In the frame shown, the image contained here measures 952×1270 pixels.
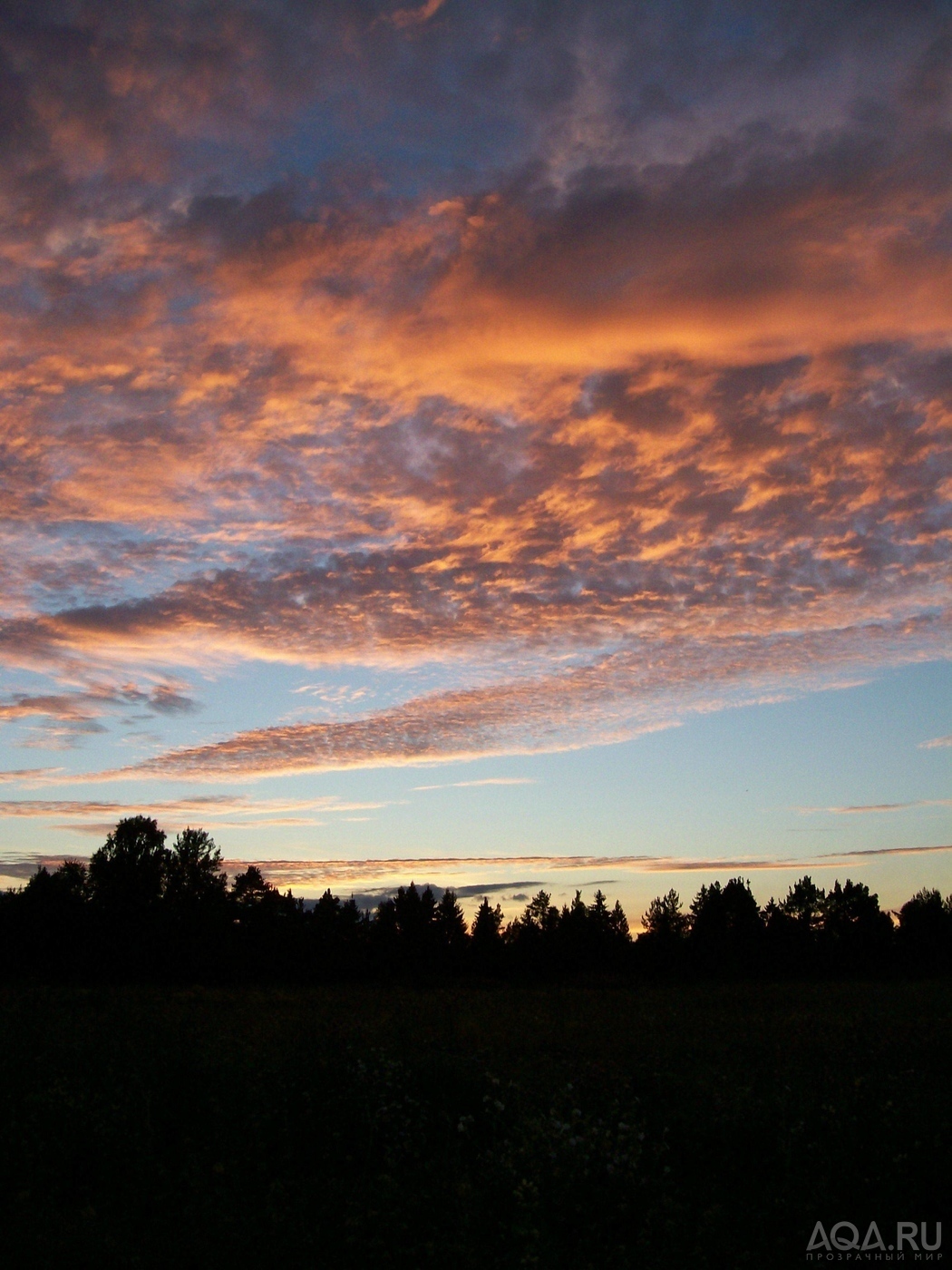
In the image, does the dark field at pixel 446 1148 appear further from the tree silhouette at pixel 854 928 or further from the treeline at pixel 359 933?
the tree silhouette at pixel 854 928

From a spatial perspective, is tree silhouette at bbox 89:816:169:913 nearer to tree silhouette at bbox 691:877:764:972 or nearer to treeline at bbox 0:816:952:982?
treeline at bbox 0:816:952:982

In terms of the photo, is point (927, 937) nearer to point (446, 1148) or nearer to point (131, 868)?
point (131, 868)

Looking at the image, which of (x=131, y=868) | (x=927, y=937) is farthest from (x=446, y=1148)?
(x=927, y=937)

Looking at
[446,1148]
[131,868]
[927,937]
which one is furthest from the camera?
[927,937]

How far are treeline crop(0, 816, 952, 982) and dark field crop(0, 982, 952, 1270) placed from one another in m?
45.6

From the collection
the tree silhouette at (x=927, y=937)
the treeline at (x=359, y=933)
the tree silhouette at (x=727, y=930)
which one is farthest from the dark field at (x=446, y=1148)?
the tree silhouette at (x=927, y=937)

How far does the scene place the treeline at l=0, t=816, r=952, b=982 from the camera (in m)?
54.6

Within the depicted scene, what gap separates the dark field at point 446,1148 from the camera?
7.89 meters

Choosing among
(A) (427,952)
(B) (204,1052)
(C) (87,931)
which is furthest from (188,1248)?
(A) (427,952)

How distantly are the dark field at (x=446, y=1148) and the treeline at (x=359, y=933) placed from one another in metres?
45.6

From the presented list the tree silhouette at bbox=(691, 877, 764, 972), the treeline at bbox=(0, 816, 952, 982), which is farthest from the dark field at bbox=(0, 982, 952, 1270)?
the tree silhouette at bbox=(691, 877, 764, 972)

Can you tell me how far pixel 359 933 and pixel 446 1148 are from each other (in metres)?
68.1

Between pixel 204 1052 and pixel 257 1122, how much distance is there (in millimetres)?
2700

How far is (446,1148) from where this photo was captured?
966 cm
